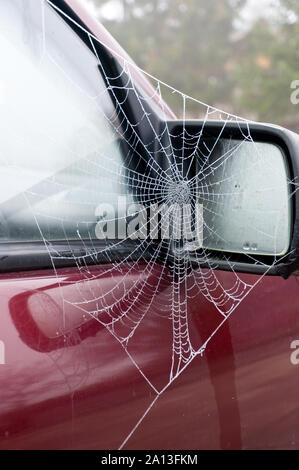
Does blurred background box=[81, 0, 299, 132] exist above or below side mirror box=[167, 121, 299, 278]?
above

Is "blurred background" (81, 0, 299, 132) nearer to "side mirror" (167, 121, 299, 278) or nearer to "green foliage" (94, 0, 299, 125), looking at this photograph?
"green foliage" (94, 0, 299, 125)

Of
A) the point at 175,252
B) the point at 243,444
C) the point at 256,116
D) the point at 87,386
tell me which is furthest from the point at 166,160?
the point at 256,116

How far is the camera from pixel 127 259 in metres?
1.98

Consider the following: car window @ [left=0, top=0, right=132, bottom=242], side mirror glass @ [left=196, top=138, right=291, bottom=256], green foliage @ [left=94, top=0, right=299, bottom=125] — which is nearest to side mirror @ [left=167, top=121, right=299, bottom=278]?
side mirror glass @ [left=196, top=138, right=291, bottom=256]

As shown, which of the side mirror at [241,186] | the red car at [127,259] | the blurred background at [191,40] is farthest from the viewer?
the blurred background at [191,40]

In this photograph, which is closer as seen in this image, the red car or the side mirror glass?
the red car

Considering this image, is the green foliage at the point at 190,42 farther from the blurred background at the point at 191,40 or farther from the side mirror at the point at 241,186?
the side mirror at the point at 241,186

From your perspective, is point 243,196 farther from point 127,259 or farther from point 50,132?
point 50,132

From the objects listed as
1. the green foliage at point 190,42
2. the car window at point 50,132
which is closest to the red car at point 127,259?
the car window at point 50,132

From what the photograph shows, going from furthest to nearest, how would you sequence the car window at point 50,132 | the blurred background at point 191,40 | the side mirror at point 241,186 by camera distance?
1. the blurred background at point 191,40
2. the side mirror at point 241,186
3. the car window at point 50,132

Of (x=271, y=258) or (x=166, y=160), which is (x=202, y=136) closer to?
(x=166, y=160)

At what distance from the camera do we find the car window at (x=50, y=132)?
69.5 inches

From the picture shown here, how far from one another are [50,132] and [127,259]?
1.43 ft

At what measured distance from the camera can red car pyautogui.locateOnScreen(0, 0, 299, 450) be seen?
5.31ft
